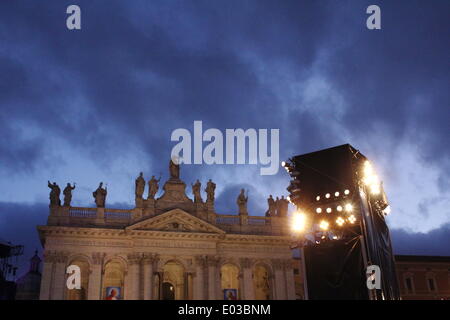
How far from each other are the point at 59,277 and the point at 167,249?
29.8 feet

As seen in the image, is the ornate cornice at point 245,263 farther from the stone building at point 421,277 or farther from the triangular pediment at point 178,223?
the stone building at point 421,277

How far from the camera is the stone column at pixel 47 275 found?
1362 inches

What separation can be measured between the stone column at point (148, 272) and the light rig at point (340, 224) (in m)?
23.4

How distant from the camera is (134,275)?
119 ft

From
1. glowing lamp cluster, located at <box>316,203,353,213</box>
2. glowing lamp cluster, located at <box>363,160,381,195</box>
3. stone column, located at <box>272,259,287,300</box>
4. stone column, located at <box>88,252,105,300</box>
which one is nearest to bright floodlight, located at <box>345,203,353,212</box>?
glowing lamp cluster, located at <box>316,203,353,213</box>

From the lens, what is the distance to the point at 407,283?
47.8 m

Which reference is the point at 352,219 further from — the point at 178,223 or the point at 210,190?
the point at 210,190

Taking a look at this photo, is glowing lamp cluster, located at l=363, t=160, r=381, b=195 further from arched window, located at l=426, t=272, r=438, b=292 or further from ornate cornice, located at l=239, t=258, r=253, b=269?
arched window, located at l=426, t=272, r=438, b=292

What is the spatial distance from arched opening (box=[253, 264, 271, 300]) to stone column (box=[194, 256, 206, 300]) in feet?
20.2

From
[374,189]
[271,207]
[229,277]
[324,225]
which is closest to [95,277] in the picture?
[229,277]

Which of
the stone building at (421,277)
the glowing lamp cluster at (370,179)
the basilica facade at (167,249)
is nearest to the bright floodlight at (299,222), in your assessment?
the glowing lamp cluster at (370,179)

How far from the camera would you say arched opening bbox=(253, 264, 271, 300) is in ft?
138
